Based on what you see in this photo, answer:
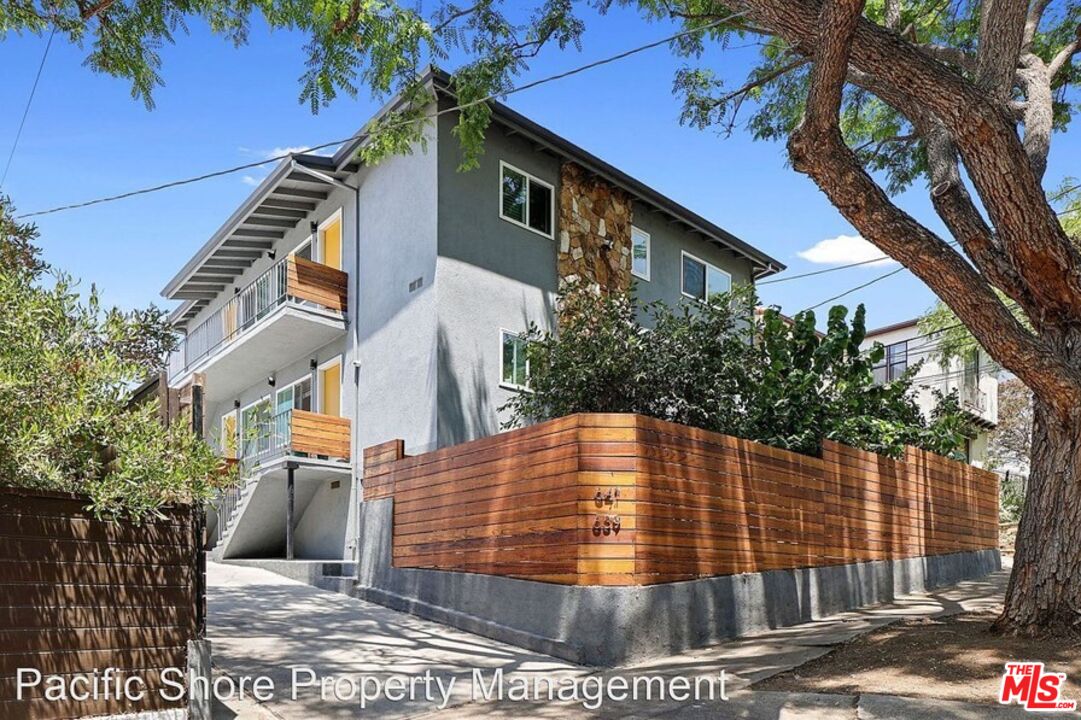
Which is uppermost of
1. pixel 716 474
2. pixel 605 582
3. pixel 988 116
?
Result: pixel 988 116

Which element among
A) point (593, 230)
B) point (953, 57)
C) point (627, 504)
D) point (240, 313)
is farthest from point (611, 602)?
point (240, 313)

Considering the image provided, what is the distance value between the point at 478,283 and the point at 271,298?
527cm

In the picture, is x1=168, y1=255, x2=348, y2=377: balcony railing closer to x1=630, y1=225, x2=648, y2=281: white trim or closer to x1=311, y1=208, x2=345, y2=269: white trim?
x1=311, y1=208, x2=345, y2=269: white trim

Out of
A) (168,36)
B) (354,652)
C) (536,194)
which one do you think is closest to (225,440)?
(354,652)

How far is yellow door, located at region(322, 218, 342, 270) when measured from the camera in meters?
18.2

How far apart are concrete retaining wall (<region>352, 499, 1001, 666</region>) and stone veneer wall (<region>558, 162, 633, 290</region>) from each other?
6.68 m

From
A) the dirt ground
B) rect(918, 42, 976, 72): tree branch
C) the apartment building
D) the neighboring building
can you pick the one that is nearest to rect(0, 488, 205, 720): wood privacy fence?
the dirt ground

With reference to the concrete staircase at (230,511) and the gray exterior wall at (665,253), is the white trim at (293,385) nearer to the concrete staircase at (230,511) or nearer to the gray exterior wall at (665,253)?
the concrete staircase at (230,511)

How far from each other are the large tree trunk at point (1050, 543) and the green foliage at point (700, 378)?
4656mm

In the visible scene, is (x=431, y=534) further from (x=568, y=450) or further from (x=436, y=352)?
(x=436, y=352)

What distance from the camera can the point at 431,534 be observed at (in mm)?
10922

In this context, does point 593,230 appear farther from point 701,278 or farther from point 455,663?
point 455,663

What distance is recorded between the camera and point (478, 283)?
49.3ft

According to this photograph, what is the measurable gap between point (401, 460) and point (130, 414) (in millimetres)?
6436
